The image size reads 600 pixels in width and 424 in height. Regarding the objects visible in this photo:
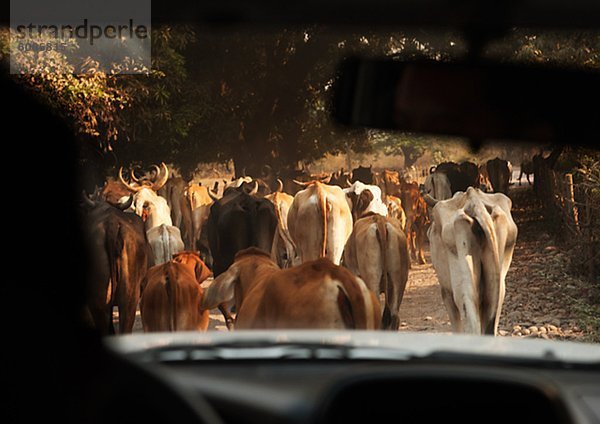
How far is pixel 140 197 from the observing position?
18766 mm

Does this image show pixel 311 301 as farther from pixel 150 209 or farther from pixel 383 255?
pixel 150 209

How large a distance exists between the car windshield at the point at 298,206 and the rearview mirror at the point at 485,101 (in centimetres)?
7

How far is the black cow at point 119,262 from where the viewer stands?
563 inches

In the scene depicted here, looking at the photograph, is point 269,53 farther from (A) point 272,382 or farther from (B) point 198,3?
(B) point 198,3

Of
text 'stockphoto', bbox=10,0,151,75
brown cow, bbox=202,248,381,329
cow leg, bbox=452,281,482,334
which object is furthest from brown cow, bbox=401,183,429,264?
brown cow, bbox=202,248,381,329

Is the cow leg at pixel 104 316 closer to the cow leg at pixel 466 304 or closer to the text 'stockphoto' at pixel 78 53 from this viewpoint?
the text 'stockphoto' at pixel 78 53

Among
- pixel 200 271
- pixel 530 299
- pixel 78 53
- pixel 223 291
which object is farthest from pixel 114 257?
pixel 530 299

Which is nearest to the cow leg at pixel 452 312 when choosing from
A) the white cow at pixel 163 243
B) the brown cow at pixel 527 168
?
the white cow at pixel 163 243

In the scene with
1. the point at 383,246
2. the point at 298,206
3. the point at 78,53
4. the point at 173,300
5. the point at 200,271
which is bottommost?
the point at 173,300

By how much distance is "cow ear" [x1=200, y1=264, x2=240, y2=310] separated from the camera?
11086mm

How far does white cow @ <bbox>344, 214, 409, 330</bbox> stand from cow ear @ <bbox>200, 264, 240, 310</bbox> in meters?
4.02

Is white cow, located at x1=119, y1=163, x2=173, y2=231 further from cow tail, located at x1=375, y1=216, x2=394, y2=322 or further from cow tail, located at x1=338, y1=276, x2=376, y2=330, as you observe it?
cow tail, located at x1=338, y1=276, x2=376, y2=330

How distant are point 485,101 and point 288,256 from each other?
16.7 m

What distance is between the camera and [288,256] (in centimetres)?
1894
